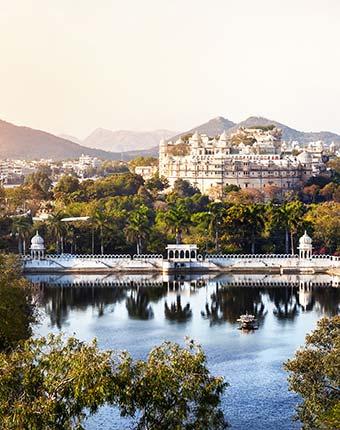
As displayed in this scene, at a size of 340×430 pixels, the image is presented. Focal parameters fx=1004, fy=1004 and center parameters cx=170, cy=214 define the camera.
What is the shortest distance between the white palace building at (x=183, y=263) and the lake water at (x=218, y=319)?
2132 millimetres

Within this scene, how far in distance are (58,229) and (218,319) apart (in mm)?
24166

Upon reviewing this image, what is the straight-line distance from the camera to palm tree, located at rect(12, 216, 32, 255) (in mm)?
66875

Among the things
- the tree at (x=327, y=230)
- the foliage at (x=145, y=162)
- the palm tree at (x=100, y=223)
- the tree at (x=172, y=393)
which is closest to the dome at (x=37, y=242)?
the palm tree at (x=100, y=223)

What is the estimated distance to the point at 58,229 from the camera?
67438 mm

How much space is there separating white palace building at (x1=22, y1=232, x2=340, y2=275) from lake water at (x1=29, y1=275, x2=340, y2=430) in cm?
213

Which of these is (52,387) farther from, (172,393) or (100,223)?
(100,223)

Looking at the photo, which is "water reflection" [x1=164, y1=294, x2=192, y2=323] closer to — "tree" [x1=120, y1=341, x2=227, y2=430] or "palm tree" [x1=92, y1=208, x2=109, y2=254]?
"palm tree" [x1=92, y1=208, x2=109, y2=254]

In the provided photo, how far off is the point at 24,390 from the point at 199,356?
394 centimetres

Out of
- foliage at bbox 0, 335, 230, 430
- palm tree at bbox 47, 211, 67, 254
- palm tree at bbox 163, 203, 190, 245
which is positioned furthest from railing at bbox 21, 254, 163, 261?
foliage at bbox 0, 335, 230, 430

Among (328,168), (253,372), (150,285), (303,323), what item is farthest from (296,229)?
(328,168)

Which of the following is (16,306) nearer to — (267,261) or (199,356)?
(199,356)

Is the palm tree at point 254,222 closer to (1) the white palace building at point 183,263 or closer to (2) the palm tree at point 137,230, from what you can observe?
(1) the white palace building at point 183,263

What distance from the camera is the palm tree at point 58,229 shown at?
67375mm

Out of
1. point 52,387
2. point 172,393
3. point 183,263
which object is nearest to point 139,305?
point 183,263
